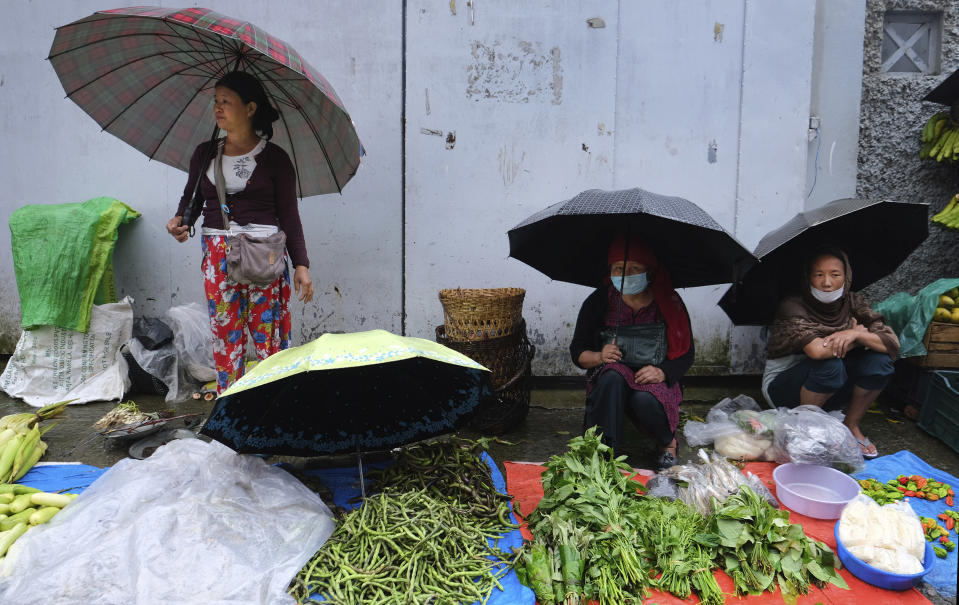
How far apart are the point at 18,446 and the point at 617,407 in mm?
3311

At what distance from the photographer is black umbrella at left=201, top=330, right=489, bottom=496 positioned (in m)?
2.74

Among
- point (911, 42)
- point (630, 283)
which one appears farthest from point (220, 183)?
point (911, 42)

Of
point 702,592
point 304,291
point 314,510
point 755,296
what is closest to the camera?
point 702,592

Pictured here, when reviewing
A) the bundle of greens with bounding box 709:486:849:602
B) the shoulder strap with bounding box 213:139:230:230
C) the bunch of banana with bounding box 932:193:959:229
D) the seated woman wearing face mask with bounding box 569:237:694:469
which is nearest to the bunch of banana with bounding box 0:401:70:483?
the shoulder strap with bounding box 213:139:230:230

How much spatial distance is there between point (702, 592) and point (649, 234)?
5.99 feet

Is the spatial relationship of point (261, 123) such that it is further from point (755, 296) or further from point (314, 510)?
point (755, 296)

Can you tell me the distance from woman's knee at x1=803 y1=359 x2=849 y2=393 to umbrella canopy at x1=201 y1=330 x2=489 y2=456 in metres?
2.26

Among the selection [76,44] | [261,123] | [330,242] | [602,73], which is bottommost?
[330,242]

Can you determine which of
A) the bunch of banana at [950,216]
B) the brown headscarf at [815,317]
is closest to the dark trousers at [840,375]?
the brown headscarf at [815,317]

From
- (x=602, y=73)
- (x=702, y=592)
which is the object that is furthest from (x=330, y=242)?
(x=702, y=592)

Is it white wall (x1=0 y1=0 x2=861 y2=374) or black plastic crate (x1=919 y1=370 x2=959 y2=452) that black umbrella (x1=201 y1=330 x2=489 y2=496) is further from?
black plastic crate (x1=919 y1=370 x2=959 y2=452)

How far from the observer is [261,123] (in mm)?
3350

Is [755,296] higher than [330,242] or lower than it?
lower

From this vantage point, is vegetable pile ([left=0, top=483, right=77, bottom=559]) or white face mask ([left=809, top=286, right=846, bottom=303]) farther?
white face mask ([left=809, top=286, right=846, bottom=303])
